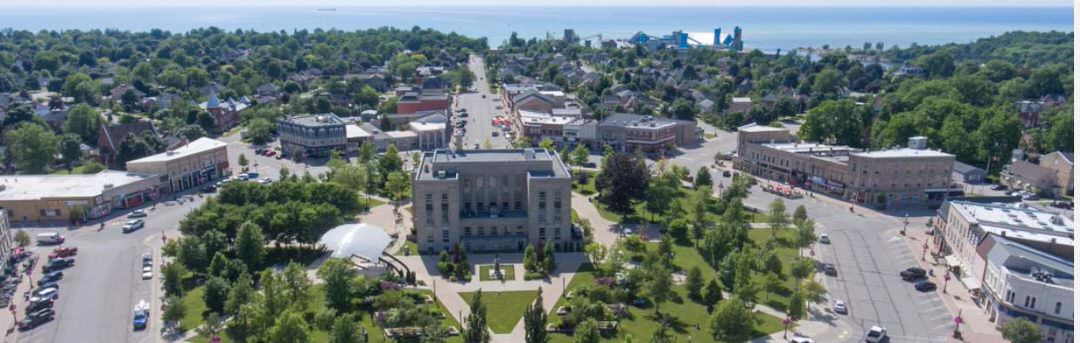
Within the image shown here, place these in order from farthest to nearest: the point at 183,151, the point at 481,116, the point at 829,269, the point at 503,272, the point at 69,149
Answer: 1. the point at 481,116
2. the point at 69,149
3. the point at 183,151
4. the point at 829,269
5. the point at 503,272

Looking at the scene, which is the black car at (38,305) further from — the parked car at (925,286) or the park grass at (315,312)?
the parked car at (925,286)

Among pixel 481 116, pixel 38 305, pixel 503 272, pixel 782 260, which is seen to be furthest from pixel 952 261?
pixel 481 116

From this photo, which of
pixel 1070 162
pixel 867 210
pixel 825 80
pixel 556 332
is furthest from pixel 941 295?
pixel 825 80

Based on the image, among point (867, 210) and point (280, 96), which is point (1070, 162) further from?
point (280, 96)

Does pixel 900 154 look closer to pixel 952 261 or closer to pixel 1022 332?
pixel 952 261

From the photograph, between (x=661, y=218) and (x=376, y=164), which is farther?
(x=376, y=164)

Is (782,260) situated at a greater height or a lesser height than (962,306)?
greater

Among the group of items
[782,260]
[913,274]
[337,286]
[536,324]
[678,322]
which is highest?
[536,324]

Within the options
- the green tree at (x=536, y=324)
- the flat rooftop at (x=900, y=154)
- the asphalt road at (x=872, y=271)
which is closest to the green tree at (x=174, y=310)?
the green tree at (x=536, y=324)
